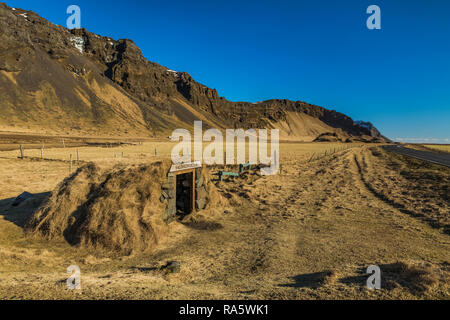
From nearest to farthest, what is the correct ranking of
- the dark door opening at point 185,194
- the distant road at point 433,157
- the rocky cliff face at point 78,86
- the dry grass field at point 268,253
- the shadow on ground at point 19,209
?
the dry grass field at point 268,253, the shadow on ground at point 19,209, the dark door opening at point 185,194, the distant road at point 433,157, the rocky cliff face at point 78,86

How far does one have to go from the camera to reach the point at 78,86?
276 ft

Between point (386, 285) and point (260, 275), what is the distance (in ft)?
8.89

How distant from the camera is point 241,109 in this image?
18425 centimetres

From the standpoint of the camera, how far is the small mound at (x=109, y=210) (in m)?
7.93

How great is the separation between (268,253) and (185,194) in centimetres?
539

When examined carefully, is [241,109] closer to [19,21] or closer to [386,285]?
[19,21]

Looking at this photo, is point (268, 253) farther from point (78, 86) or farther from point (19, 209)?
point (78, 86)

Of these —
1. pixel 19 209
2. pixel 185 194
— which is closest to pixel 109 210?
pixel 185 194

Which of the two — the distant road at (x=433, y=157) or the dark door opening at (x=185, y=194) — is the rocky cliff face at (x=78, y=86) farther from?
the distant road at (x=433, y=157)

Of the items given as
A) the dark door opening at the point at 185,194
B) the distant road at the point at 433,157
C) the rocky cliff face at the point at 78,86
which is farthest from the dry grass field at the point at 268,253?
the rocky cliff face at the point at 78,86

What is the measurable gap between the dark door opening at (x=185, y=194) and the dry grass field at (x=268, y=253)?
0.74m

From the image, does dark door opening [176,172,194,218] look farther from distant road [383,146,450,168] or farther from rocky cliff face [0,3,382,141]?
rocky cliff face [0,3,382,141]

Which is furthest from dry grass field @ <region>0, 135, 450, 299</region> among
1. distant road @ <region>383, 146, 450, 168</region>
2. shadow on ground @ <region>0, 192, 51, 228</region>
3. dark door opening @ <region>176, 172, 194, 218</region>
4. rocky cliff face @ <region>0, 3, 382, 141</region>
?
rocky cliff face @ <region>0, 3, 382, 141</region>
